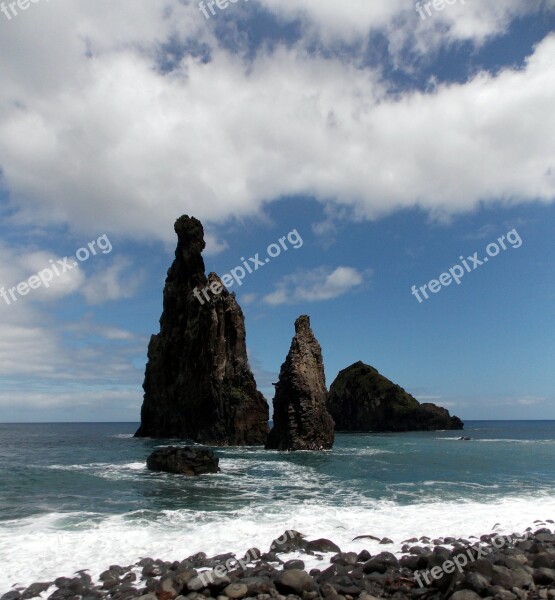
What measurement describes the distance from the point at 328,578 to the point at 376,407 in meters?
122

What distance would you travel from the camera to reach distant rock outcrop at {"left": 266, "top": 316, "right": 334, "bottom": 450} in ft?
165

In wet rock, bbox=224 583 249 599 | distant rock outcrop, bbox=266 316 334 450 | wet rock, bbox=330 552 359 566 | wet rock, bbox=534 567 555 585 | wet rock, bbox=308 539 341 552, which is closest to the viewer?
wet rock, bbox=224 583 249 599

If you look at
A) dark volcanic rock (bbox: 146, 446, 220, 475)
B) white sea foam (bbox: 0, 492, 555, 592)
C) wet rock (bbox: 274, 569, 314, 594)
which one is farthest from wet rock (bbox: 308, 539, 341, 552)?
dark volcanic rock (bbox: 146, 446, 220, 475)

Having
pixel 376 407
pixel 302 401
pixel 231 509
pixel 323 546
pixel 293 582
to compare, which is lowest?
pixel 293 582

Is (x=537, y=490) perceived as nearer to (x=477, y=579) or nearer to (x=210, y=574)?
(x=477, y=579)

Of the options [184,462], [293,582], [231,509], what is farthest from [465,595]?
[184,462]

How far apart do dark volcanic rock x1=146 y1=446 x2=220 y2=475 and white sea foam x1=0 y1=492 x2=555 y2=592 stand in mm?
12144

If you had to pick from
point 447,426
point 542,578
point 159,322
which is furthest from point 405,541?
point 447,426

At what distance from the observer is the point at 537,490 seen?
1016 inches

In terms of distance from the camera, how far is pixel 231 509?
20078 millimetres

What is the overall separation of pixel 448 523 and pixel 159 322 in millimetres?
83961

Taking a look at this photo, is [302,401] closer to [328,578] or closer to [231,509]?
[231,509]

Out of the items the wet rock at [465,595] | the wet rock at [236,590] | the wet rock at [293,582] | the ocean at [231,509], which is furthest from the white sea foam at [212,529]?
the wet rock at [465,595]

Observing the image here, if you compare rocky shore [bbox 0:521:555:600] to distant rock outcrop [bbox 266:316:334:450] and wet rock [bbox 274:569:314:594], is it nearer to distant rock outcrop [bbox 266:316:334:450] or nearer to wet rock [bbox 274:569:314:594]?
wet rock [bbox 274:569:314:594]
